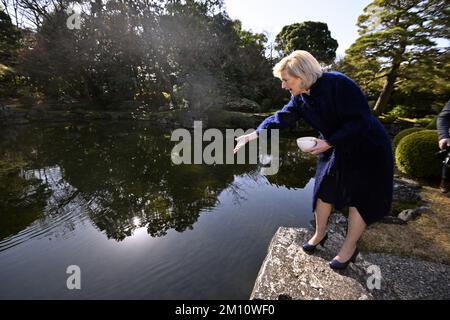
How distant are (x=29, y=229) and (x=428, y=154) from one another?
7.24 m

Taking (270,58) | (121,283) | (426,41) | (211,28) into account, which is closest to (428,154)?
(121,283)

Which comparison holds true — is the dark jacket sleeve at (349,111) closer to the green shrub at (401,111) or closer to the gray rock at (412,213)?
the gray rock at (412,213)

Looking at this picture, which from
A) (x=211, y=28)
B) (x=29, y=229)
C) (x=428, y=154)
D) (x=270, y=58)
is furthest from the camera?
(x=270, y=58)

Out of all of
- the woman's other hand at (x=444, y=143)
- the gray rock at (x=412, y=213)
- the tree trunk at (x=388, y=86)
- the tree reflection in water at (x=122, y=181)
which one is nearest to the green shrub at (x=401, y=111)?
the tree trunk at (x=388, y=86)

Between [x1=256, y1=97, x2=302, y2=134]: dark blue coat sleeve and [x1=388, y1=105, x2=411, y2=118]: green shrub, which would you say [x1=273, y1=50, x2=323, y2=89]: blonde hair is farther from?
[x1=388, y1=105, x2=411, y2=118]: green shrub

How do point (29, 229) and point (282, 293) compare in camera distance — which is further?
point (29, 229)

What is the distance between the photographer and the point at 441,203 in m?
4.25

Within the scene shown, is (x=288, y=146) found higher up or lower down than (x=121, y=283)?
higher up

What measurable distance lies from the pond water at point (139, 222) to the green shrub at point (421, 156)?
207 cm

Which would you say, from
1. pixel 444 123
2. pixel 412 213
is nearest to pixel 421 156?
pixel 412 213

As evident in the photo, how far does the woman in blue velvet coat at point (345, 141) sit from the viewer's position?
5.92 feet

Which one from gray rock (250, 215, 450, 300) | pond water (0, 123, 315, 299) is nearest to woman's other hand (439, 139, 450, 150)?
gray rock (250, 215, 450, 300)

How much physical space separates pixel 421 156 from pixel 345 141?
15.9ft

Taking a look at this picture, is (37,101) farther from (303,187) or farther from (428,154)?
(428,154)
